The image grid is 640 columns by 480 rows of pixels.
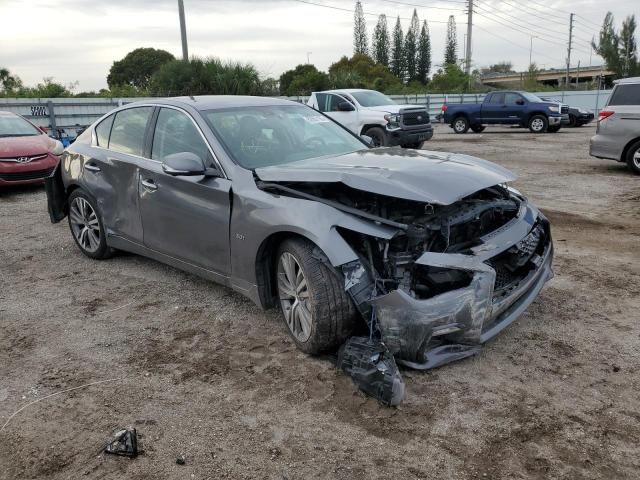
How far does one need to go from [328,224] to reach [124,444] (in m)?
1.62

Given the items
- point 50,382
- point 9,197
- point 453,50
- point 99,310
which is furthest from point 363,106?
point 453,50

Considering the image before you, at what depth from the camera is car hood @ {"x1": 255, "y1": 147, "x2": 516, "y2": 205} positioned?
11.1 feet

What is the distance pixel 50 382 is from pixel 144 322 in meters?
0.95

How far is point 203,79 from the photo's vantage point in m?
26.1

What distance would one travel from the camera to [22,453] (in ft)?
9.20

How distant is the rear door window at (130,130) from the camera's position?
494cm

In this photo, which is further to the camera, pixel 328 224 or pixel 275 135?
pixel 275 135

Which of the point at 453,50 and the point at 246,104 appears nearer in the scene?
the point at 246,104

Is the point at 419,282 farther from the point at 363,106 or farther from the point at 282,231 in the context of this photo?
the point at 363,106

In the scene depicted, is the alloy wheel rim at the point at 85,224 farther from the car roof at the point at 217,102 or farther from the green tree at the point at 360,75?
the green tree at the point at 360,75

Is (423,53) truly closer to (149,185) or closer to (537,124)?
(537,124)

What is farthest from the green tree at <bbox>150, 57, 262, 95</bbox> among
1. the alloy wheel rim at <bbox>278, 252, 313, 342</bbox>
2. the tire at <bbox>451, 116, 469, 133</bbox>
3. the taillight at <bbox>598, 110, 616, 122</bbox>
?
the alloy wheel rim at <bbox>278, 252, 313, 342</bbox>

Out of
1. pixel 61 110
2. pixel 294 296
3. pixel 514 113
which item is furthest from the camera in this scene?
pixel 514 113

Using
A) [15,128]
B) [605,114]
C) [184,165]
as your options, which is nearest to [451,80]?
[605,114]
